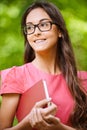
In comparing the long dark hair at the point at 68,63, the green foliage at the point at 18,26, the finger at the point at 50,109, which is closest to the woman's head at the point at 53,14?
the long dark hair at the point at 68,63

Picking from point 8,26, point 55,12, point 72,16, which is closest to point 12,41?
point 8,26

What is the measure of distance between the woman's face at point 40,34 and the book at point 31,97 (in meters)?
0.16

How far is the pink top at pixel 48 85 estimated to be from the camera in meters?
2.22

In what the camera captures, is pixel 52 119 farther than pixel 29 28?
No

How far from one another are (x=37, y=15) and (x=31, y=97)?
321 millimetres

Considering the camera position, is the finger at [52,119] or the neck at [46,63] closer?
the finger at [52,119]

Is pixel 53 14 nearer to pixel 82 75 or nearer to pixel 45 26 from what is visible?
pixel 45 26

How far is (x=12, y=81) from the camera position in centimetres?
223

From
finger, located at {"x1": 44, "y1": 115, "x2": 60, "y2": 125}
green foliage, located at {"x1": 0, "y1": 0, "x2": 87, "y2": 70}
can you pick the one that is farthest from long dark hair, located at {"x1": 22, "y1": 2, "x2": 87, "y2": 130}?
green foliage, located at {"x1": 0, "y1": 0, "x2": 87, "y2": 70}

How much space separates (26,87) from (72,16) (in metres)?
1.46

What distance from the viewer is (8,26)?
3.64m

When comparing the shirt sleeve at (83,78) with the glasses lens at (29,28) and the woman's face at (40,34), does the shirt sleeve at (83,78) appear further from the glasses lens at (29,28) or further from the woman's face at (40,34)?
the glasses lens at (29,28)

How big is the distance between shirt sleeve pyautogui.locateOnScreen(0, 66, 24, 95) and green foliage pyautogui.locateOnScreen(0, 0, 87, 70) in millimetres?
1190

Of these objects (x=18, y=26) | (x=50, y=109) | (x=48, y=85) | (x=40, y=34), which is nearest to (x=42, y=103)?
(x=50, y=109)
